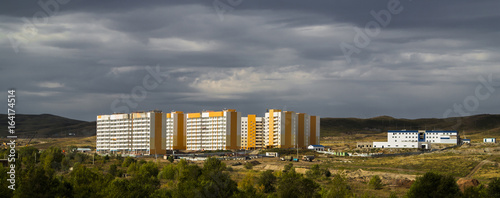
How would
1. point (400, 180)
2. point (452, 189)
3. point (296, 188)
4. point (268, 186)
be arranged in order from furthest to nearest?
Answer: point (400, 180), point (268, 186), point (296, 188), point (452, 189)

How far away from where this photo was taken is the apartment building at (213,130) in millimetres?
128750

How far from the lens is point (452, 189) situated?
45.8 metres

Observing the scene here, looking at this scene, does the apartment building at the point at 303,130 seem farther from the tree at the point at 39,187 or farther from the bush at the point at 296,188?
the tree at the point at 39,187


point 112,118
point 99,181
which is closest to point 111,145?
point 112,118

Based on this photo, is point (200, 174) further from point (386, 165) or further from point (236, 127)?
point (236, 127)

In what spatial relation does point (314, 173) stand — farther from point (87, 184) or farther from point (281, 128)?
point (281, 128)

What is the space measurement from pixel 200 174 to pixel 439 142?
8540 centimetres

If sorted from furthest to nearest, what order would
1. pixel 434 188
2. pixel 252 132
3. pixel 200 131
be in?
pixel 252 132
pixel 200 131
pixel 434 188

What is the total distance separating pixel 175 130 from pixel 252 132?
2051 cm

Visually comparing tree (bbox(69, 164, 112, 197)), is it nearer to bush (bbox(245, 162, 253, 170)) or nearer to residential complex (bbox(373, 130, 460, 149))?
bush (bbox(245, 162, 253, 170))

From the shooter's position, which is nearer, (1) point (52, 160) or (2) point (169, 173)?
(2) point (169, 173)

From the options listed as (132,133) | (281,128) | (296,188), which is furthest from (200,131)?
(296,188)

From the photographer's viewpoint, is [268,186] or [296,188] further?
[268,186]

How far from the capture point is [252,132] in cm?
13725
